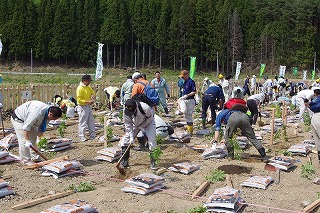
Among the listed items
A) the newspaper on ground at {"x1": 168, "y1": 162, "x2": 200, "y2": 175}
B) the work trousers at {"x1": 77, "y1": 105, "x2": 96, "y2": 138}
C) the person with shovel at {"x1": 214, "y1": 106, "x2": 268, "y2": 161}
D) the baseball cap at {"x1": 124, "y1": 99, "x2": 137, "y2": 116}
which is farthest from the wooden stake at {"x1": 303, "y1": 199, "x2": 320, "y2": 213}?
the work trousers at {"x1": 77, "y1": 105, "x2": 96, "y2": 138}

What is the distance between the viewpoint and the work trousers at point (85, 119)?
9.52 m

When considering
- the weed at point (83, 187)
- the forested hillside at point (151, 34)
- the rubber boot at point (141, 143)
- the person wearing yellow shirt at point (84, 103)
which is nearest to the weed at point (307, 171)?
the rubber boot at point (141, 143)

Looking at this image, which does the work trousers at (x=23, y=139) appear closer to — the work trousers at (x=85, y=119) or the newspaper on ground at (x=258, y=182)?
the work trousers at (x=85, y=119)

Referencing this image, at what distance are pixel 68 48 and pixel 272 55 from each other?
1057 inches

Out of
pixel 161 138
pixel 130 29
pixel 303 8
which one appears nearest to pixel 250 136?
pixel 161 138

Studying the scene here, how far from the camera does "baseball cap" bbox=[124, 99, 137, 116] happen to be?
6.69 m

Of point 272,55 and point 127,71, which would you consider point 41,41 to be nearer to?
point 127,71

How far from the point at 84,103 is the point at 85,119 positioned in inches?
16.5

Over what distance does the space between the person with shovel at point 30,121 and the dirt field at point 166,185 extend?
0.37m

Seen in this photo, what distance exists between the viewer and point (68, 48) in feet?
171

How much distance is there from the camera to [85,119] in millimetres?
9594

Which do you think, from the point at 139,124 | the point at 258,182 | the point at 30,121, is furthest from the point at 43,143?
the point at 258,182

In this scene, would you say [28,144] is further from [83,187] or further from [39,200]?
[39,200]

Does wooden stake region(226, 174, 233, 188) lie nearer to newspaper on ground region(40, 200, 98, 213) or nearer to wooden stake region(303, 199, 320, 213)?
wooden stake region(303, 199, 320, 213)
